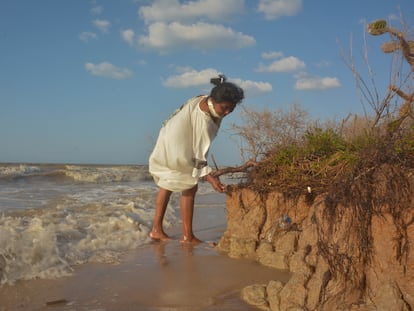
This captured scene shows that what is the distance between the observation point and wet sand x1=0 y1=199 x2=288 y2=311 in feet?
8.99

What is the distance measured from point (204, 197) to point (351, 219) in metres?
7.60

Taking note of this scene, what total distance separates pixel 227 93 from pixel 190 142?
2.44ft

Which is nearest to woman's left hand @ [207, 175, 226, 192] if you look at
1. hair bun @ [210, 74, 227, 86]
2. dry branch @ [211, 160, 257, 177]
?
dry branch @ [211, 160, 257, 177]

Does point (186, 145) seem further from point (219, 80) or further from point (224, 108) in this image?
point (219, 80)

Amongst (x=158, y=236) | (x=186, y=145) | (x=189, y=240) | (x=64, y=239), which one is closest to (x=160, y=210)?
(x=158, y=236)

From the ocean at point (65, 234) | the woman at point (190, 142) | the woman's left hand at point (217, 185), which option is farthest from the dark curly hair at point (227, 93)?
the ocean at point (65, 234)

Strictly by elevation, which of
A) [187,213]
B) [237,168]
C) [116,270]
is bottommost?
[116,270]

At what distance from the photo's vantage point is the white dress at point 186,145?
4.51 m

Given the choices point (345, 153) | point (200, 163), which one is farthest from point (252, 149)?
point (345, 153)

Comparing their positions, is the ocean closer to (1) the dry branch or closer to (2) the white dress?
(2) the white dress

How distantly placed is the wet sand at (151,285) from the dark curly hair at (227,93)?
62.8 inches

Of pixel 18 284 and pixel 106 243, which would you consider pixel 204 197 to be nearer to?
pixel 106 243

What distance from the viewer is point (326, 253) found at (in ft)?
8.23

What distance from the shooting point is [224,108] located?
14.4 ft
